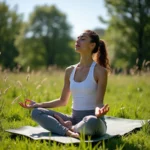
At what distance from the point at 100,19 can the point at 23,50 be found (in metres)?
19.7

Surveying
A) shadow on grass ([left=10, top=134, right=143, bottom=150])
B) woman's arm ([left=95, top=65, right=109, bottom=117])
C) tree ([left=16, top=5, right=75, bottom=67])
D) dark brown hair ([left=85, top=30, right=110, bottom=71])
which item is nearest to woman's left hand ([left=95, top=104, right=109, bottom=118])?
shadow on grass ([left=10, top=134, right=143, bottom=150])

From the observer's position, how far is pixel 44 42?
4369 centimetres

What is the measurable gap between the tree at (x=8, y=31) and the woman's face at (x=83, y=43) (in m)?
25.9

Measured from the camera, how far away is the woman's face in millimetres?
4473

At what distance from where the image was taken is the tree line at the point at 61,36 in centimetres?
2292

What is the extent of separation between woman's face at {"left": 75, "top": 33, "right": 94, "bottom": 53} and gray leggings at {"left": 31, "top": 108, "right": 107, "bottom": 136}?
87cm

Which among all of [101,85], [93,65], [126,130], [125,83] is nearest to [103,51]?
[93,65]

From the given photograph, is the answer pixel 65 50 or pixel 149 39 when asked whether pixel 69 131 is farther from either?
pixel 65 50

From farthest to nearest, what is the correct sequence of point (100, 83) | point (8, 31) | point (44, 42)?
point (44, 42)
point (8, 31)
point (100, 83)

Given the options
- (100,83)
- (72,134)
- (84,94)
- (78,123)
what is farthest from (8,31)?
(72,134)

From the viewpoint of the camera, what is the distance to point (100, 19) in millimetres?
24922

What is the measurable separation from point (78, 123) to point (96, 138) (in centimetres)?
30

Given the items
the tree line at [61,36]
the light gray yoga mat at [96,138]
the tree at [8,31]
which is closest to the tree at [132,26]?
the tree line at [61,36]

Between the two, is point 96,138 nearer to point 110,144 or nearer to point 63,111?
point 110,144
